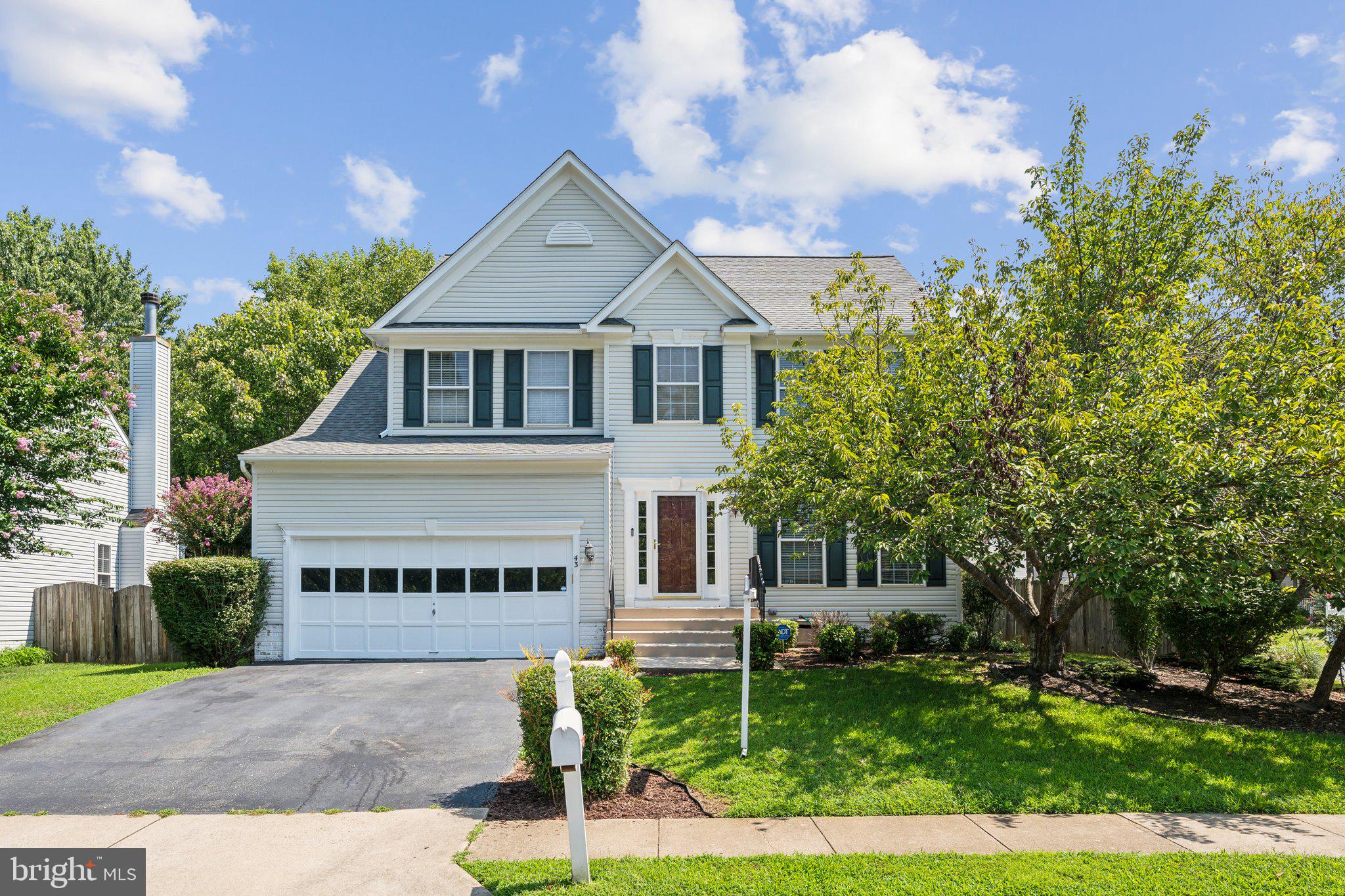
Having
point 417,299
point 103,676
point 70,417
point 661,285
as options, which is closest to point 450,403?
point 417,299

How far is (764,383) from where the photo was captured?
16969 millimetres

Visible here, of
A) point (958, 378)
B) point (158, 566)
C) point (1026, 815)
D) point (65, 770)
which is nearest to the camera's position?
point (1026, 815)

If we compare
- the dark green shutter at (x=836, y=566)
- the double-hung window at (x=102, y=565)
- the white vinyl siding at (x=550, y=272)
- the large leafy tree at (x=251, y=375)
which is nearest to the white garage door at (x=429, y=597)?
the white vinyl siding at (x=550, y=272)

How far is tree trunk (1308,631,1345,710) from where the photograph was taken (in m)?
10.9

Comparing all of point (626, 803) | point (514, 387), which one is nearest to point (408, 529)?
point (514, 387)

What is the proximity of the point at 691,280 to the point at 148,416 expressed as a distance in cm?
1393

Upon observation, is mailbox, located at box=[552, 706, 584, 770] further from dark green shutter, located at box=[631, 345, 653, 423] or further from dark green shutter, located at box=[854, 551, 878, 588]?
dark green shutter, located at box=[854, 551, 878, 588]

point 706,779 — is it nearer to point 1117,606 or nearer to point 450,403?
point 1117,606

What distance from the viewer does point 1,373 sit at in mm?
12062

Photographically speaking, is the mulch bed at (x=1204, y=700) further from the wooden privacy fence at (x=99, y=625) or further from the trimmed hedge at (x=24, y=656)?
the trimmed hedge at (x=24, y=656)

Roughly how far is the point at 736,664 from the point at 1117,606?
19.8ft

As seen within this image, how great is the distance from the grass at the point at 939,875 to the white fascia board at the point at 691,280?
1184 centimetres

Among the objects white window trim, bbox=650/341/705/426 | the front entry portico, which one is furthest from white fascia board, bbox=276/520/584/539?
white window trim, bbox=650/341/705/426

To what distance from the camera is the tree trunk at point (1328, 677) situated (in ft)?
35.7
